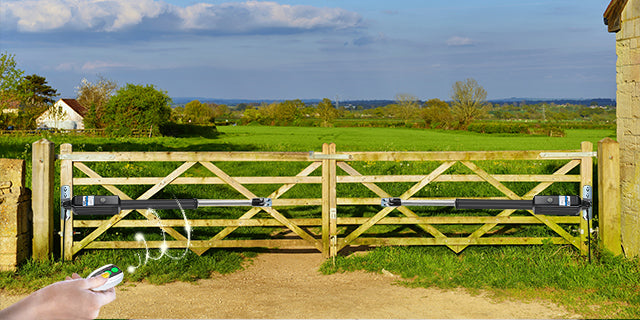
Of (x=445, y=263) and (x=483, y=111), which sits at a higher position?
(x=483, y=111)

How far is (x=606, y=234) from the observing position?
859 centimetres

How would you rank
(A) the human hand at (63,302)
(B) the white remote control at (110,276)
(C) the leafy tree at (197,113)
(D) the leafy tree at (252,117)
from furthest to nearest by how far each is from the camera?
(D) the leafy tree at (252,117) → (C) the leafy tree at (197,113) → (B) the white remote control at (110,276) → (A) the human hand at (63,302)

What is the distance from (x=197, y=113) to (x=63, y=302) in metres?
74.3

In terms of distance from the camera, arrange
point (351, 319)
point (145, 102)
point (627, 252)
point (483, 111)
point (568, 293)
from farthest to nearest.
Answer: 1. point (483, 111)
2. point (145, 102)
3. point (627, 252)
4. point (568, 293)
5. point (351, 319)

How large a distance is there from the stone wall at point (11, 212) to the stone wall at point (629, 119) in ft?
30.8

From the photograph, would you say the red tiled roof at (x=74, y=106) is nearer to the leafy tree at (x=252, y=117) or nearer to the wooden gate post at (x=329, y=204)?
the leafy tree at (x=252, y=117)

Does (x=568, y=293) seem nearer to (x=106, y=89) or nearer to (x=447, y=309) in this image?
(x=447, y=309)

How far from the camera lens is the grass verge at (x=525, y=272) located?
693 centimetres

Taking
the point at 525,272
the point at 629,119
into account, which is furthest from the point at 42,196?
the point at 629,119

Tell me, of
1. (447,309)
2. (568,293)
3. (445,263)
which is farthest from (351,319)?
(568,293)

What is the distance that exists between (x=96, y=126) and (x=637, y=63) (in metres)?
49.3

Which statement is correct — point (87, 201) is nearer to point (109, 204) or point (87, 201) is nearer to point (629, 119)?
point (109, 204)

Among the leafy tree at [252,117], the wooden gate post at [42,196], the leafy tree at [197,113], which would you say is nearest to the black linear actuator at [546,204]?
the wooden gate post at [42,196]

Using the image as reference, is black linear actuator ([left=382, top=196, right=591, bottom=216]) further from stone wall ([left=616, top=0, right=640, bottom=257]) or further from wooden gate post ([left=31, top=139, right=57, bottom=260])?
wooden gate post ([left=31, top=139, right=57, bottom=260])
